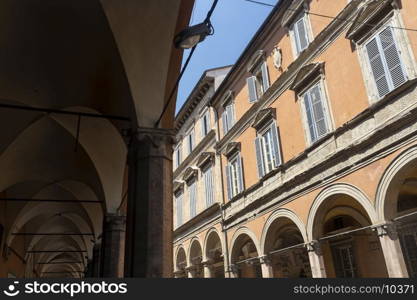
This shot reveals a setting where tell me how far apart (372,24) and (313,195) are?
14.5 feet

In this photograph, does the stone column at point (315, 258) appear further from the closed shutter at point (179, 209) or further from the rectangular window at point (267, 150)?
the closed shutter at point (179, 209)

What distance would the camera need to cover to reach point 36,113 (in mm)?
8891

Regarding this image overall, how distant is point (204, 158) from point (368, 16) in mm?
10587

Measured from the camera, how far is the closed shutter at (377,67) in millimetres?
8070

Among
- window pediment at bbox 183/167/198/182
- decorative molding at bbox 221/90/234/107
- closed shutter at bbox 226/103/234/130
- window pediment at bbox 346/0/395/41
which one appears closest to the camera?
Answer: window pediment at bbox 346/0/395/41

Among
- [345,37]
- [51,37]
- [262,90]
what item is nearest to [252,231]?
[262,90]

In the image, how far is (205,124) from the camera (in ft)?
60.2

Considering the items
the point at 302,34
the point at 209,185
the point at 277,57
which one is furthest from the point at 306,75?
the point at 209,185

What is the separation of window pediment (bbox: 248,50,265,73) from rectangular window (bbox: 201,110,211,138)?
4483mm

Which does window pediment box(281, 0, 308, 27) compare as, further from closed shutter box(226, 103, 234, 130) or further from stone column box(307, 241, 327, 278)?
stone column box(307, 241, 327, 278)

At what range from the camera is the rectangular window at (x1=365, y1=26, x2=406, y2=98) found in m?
7.80

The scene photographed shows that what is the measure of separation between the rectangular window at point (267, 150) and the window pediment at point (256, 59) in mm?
2492

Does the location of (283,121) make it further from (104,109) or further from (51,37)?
(51,37)

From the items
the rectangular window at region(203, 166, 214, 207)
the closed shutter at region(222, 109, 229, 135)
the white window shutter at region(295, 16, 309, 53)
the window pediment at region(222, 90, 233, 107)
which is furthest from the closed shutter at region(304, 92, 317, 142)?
the rectangular window at region(203, 166, 214, 207)
